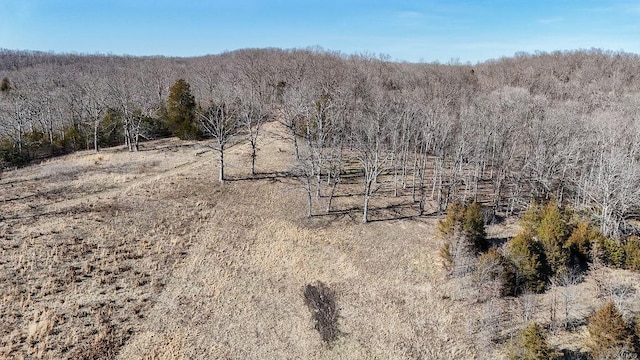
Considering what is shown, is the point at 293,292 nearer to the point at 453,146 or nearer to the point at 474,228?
the point at 474,228

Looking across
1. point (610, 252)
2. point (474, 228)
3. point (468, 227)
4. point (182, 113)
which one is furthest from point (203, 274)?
point (182, 113)

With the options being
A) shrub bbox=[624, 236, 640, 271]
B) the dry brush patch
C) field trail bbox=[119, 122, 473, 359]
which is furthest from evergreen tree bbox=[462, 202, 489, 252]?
the dry brush patch

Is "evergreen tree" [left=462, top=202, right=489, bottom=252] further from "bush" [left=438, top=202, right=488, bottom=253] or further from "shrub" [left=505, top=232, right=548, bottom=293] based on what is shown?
"shrub" [left=505, top=232, right=548, bottom=293]

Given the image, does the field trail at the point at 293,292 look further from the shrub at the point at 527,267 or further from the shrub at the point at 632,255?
the shrub at the point at 632,255

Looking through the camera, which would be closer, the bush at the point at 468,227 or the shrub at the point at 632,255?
the shrub at the point at 632,255

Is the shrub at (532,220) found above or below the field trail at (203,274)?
above

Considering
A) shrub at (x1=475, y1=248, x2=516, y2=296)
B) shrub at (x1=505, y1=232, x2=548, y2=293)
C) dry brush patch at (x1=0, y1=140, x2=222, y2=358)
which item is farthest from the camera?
shrub at (x1=505, y1=232, x2=548, y2=293)

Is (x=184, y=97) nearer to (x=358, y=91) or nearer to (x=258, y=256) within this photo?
(x=358, y=91)

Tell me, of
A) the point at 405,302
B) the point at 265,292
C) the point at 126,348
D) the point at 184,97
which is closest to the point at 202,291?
the point at 265,292

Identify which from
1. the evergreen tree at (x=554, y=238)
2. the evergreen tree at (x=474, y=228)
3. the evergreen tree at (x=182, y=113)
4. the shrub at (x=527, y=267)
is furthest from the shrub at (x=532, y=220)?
the evergreen tree at (x=182, y=113)
